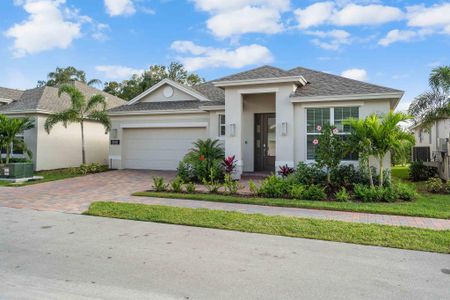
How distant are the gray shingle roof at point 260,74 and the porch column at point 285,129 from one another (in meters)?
0.61

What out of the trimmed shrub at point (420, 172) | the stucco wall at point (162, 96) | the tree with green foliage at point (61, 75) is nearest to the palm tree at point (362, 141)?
the trimmed shrub at point (420, 172)

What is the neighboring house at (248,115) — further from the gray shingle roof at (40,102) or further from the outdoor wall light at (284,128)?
the gray shingle roof at (40,102)

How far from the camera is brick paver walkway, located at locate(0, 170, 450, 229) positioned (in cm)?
701

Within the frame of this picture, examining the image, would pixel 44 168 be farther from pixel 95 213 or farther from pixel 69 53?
pixel 95 213

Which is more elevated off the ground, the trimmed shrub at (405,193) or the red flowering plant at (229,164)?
the red flowering plant at (229,164)

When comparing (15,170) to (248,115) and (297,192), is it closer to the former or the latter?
(248,115)

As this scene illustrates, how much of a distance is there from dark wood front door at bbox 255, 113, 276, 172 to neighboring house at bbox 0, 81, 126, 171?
36.6 ft

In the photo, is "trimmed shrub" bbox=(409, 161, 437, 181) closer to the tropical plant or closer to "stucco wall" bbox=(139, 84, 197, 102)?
the tropical plant

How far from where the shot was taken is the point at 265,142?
1435 cm

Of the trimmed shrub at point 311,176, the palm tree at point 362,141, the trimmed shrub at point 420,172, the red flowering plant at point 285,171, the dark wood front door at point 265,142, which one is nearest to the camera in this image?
the palm tree at point 362,141

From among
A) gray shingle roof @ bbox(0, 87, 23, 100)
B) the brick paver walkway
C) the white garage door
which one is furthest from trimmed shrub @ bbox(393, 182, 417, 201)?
gray shingle roof @ bbox(0, 87, 23, 100)

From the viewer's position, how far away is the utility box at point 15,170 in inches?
531

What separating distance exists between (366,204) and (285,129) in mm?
4651

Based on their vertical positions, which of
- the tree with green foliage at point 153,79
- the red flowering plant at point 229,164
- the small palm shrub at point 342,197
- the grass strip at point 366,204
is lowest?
the grass strip at point 366,204
